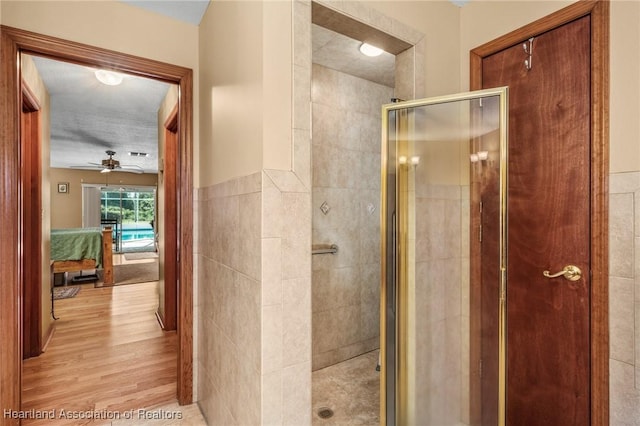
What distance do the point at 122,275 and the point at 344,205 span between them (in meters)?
5.58

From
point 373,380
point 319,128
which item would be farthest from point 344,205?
point 373,380

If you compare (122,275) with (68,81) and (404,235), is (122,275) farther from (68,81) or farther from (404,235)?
(404,235)

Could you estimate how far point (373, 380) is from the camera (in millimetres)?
2467

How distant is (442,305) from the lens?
5.99ft

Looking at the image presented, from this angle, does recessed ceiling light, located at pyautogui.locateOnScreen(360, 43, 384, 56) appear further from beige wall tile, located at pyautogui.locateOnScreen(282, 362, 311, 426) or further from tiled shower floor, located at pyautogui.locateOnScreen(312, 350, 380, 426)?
tiled shower floor, located at pyautogui.locateOnScreen(312, 350, 380, 426)

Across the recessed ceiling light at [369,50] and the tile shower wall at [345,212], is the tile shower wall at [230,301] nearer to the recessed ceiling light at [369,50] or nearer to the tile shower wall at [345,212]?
the tile shower wall at [345,212]

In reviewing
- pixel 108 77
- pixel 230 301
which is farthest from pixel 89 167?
pixel 230 301

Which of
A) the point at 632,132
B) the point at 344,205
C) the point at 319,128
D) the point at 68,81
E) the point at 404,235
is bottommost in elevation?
the point at 404,235

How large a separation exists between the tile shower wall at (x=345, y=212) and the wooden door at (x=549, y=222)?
1271mm

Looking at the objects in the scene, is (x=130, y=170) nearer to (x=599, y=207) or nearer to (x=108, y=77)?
(x=108, y=77)

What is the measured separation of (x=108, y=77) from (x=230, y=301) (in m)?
2.56

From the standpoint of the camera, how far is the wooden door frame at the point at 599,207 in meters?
1.39

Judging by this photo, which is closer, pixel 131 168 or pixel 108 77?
pixel 108 77

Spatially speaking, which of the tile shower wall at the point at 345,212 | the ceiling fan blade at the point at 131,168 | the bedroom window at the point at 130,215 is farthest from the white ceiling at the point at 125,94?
the bedroom window at the point at 130,215
